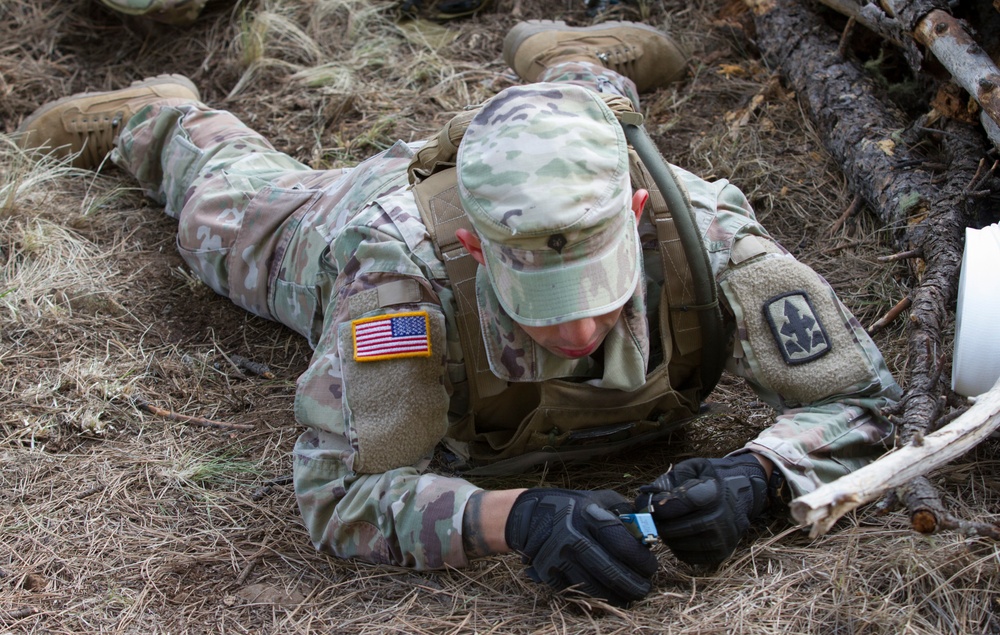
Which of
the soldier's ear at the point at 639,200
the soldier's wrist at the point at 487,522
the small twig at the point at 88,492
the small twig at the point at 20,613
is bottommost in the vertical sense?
the small twig at the point at 88,492

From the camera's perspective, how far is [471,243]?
99.7 inches

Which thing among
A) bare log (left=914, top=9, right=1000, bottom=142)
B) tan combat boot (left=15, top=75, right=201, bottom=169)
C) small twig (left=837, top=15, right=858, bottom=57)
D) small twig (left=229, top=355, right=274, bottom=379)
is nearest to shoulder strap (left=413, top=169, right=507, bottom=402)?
small twig (left=229, top=355, right=274, bottom=379)

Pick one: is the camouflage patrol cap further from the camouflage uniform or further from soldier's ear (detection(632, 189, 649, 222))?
the camouflage uniform

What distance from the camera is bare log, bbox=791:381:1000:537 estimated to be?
1981 mm

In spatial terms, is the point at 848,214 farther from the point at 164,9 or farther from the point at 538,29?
the point at 164,9

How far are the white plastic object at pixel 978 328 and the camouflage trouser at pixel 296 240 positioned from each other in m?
1.31

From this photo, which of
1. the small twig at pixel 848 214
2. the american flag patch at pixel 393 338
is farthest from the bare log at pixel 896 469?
the small twig at pixel 848 214

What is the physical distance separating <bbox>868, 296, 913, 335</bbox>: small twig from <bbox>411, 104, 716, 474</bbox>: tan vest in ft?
2.37

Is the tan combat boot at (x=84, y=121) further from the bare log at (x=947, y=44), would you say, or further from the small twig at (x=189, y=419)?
the bare log at (x=947, y=44)

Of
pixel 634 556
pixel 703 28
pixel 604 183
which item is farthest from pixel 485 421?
pixel 703 28

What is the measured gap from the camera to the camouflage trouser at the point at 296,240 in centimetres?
262

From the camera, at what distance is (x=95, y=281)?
4.05m

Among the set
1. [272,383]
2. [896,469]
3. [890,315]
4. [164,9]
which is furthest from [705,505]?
[164,9]

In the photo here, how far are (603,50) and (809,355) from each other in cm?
222
